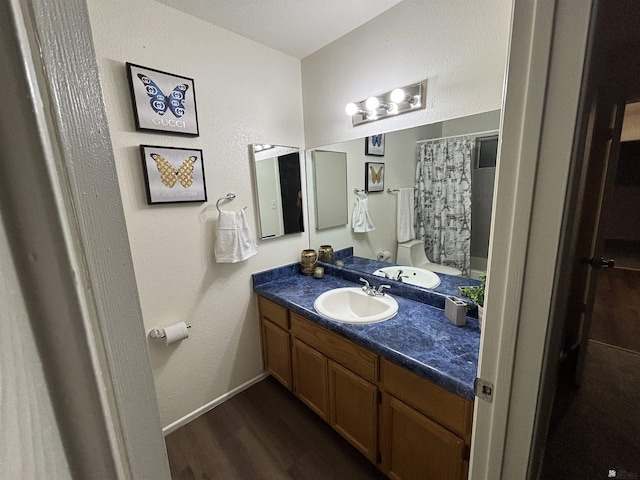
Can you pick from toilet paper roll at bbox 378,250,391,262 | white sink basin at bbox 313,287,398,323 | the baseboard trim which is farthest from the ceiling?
the baseboard trim

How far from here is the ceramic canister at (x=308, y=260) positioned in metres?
2.14

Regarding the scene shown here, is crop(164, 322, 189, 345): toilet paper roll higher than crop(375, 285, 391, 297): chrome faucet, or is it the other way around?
crop(375, 285, 391, 297): chrome faucet

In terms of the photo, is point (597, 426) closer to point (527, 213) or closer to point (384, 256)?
point (384, 256)

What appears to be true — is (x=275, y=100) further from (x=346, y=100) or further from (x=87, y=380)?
(x=87, y=380)

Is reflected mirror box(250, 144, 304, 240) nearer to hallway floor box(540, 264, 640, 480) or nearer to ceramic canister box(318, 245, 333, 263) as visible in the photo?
ceramic canister box(318, 245, 333, 263)

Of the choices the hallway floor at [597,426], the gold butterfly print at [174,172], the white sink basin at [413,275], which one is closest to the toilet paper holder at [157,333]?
the gold butterfly print at [174,172]

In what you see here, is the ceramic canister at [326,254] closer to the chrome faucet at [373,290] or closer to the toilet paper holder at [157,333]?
the chrome faucet at [373,290]

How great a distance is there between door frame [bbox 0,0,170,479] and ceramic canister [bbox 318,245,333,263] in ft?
6.12

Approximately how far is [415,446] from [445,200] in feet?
4.25

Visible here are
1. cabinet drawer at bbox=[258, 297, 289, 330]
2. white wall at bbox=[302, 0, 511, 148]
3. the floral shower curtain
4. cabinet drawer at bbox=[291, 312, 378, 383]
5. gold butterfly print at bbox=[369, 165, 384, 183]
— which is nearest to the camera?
white wall at bbox=[302, 0, 511, 148]

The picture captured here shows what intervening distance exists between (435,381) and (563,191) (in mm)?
810

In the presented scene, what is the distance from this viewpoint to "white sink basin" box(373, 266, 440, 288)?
167 cm

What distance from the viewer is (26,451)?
0.23m

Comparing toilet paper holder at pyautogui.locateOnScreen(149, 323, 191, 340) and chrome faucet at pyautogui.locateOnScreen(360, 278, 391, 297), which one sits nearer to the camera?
toilet paper holder at pyautogui.locateOnScreen(149, 323, 191, 340)
